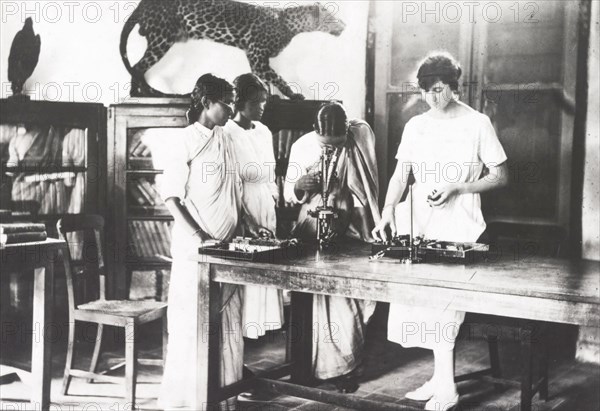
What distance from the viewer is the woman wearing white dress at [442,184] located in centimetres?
351

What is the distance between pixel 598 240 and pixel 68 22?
397cm

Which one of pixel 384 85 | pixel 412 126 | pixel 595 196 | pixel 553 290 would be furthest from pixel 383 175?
pixel 553 290

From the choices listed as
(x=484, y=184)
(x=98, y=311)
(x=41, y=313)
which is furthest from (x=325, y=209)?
(x=41, y=313)

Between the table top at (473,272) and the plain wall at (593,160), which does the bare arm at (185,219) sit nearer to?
the table top at (473,272)

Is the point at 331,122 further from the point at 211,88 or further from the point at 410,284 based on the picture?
the point at 410,284

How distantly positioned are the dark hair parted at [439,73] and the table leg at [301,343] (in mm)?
1436

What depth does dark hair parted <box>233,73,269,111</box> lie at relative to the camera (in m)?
3.91

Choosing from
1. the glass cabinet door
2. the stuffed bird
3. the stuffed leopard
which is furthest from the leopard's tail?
the stuffed bird

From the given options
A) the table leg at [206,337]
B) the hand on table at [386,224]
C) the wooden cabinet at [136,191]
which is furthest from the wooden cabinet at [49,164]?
the hand on table at [386,224]

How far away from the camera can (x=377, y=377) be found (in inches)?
170

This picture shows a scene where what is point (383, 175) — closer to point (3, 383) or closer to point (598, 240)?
point (598, 240)

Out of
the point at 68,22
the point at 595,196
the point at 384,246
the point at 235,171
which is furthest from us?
the point at 68,22

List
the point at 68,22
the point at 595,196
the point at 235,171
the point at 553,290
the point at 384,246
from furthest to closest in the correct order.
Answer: the point at 68,22 → the point at 595,196 → the point at 235,171 → the point at 384,246 → the point at 553,290

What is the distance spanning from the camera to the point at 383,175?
5.02 metres
